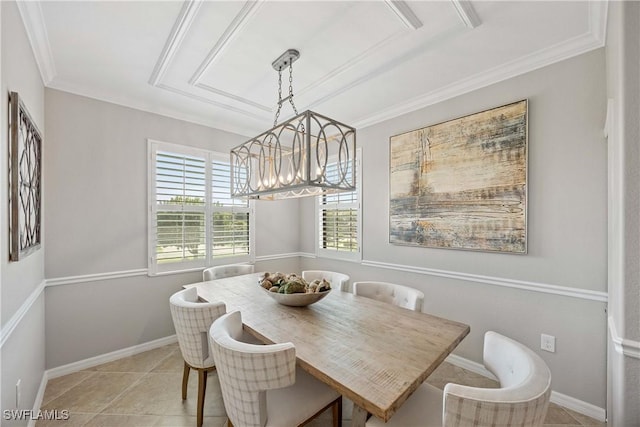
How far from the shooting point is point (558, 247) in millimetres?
2020

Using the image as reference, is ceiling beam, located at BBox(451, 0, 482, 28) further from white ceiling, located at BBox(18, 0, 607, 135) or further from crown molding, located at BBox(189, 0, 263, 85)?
crown molding, located at BBox(189, 0, 263, 85)

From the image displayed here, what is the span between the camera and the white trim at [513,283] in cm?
190

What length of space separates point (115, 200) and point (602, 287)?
13.6 ft

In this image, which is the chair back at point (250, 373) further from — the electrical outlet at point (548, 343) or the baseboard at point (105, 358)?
the baseboard at point (105, 358)

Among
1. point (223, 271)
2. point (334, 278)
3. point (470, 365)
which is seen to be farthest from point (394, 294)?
point (223, 271)

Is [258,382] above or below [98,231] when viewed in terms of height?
below

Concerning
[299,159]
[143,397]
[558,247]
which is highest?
[299,159]

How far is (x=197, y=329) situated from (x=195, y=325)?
0.03 m

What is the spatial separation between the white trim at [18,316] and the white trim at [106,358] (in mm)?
812

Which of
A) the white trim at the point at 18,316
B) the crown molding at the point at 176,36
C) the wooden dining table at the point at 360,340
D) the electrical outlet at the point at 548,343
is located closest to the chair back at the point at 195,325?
the wooden dining table at the point at 360,340

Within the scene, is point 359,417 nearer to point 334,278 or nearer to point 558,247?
point 334,278

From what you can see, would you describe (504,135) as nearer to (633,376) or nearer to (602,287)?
(602,287)

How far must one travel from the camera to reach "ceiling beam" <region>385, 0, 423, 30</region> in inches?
62.4

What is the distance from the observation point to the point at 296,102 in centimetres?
292
